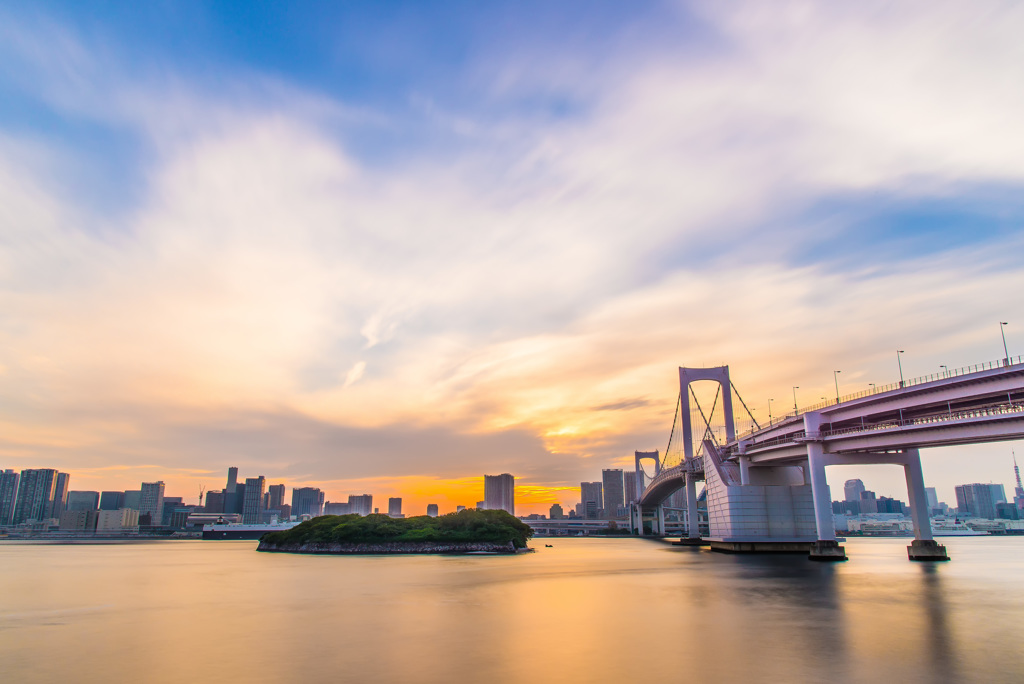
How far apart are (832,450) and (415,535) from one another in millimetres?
57095

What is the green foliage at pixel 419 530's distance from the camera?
86875 mm

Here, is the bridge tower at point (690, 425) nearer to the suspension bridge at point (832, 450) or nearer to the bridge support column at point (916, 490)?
the suspension bridge at point (832, 450)

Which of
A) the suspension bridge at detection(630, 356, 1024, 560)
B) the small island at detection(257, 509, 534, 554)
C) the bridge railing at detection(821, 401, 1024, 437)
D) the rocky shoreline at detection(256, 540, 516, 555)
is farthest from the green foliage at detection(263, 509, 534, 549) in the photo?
the bridge railing at detection(821, 401, 1024, 437)

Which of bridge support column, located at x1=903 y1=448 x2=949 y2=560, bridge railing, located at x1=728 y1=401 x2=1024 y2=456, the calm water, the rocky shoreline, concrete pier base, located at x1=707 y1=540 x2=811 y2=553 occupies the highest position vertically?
bridge railing, located at x1=728 y1=401 x2=1024 y2=456

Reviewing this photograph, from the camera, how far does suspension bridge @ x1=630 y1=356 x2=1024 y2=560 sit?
41.2m

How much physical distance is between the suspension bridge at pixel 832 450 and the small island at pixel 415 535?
31703 mm

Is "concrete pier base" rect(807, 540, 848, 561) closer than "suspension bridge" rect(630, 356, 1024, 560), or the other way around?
"suspension bridge" rect(630, 356, 1024, 560)

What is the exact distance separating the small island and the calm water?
39.7 meters

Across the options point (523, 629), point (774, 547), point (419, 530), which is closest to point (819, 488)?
point (774, 547)

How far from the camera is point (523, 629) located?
83.6 feet

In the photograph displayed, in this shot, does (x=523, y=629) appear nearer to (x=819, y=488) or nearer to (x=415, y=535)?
(x=819, y=488)

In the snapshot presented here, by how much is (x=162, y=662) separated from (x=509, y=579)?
104ft

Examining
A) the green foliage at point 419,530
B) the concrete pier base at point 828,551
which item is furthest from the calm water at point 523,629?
the green foliage at point 419,530

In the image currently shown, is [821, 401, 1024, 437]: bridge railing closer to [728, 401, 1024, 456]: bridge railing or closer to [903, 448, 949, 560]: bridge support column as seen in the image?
[728, 401, 1024, 456]: bridge railing
